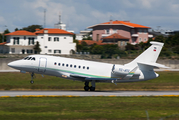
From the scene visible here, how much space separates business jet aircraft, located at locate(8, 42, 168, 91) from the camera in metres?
31.5

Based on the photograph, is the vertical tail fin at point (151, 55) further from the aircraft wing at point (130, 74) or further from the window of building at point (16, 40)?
the window of building at point (16, 40)

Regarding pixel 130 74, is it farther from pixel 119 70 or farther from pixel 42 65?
pixel 42 65

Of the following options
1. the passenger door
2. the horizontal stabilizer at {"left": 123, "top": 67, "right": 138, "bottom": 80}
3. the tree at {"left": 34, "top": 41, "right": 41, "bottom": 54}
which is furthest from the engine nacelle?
the tree at {"left": 34, "top": 41, "right": 41, "bottom": 54}

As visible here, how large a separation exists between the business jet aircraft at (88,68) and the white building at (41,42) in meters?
54.1

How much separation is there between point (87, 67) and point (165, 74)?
25.4 m

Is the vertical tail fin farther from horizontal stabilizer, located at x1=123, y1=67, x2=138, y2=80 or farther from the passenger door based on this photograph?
the passenger door

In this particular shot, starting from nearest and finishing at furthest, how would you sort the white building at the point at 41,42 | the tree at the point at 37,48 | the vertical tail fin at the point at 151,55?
the vertical tail fin at the point at 151,55 → the tree at the point at 37,48 → the white building at the point at 41,42

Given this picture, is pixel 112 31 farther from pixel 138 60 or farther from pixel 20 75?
pixel 138 60

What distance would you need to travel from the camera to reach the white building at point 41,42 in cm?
8550

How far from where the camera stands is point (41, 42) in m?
89.5

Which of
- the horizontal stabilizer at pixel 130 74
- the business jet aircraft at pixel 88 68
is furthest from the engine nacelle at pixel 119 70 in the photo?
the horizontal stabilizer at pixel 130 74

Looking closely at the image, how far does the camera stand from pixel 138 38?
131 meters

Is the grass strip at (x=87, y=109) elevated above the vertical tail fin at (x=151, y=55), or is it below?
below

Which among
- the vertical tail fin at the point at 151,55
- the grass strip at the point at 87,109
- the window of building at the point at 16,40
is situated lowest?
the grass strip at the point at 87,109
